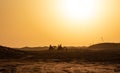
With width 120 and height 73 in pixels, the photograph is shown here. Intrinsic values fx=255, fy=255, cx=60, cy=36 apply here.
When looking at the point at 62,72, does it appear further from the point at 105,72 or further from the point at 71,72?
the point at 105,72

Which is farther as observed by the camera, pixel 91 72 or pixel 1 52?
pixel 1 52

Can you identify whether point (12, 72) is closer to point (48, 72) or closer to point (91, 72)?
point (48, 72)

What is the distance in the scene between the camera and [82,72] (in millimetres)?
28266

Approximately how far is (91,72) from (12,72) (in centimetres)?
872

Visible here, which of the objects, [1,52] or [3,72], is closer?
[3,72]

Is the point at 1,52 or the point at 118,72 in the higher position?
the point at 1,52

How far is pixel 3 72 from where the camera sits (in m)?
28.1

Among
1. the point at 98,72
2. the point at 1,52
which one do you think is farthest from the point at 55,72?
the point at 1,52

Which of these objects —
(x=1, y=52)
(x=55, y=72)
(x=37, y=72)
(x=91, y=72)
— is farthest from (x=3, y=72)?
(x=1, y=52)

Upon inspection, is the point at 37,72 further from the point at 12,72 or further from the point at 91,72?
the point at 91,72

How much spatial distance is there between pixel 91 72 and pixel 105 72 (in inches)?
59.8

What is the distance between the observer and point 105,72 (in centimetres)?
2791

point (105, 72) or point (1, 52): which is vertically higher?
point (1, 52)

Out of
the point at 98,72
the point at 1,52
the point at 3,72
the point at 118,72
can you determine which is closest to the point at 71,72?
the point at 98,72
